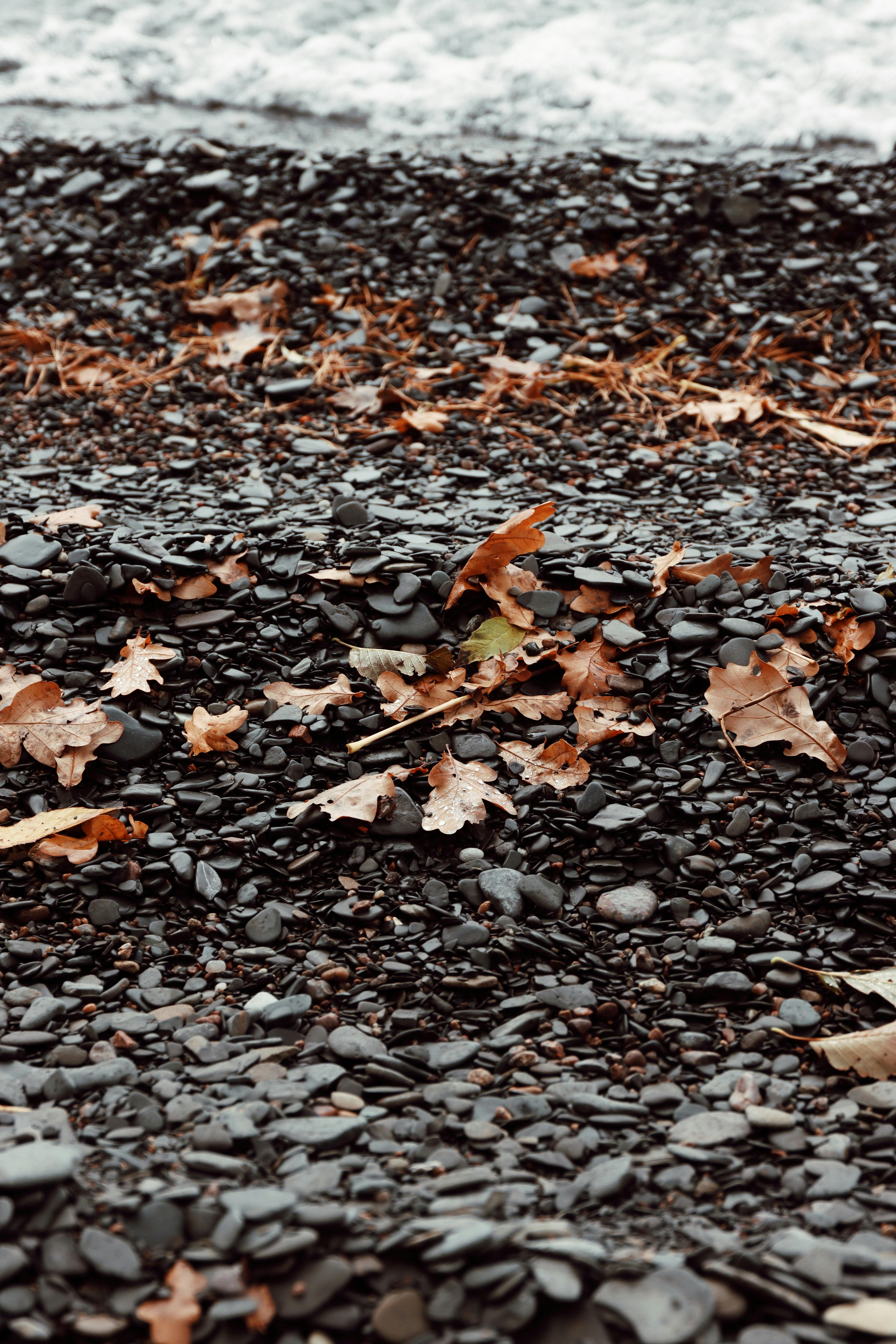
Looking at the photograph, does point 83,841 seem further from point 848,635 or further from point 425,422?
point 425,422

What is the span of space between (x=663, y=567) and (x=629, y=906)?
0.93m

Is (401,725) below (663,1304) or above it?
above

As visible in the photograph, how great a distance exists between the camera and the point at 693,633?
7.52 feet

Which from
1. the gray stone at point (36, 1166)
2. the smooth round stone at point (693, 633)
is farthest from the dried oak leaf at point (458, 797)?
the gray stone at point (36, 1166)

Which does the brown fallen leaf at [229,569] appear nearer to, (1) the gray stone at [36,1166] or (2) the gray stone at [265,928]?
(2) the gray stone at [265,928]

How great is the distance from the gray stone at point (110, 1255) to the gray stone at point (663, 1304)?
600mm

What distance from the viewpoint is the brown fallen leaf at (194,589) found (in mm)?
2455

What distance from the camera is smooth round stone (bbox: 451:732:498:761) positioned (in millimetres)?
2180

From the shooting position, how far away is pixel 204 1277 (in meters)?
1.21

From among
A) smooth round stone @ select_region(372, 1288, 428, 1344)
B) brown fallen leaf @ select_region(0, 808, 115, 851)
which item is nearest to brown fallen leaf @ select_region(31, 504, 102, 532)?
brown fallen leaf @ select_region(0, 808, 115, 851)

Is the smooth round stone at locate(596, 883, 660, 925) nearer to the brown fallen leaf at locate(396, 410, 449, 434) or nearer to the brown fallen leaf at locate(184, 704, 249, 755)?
the brown fallen leaf at locate(184, 704, 249, 755)

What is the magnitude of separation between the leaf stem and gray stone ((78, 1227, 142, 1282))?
3.63 feet

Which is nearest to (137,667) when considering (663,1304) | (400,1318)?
(400,1318)

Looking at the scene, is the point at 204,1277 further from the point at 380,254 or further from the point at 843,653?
the point at 380,254
